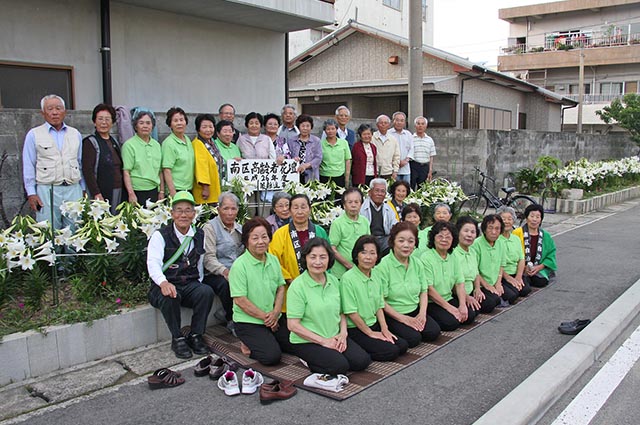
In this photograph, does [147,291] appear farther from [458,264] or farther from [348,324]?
[458,264]

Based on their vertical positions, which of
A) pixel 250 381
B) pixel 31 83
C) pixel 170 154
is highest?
pixel 31 83

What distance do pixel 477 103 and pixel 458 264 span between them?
15.9m

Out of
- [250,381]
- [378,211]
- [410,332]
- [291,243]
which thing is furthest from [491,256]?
[250,381]

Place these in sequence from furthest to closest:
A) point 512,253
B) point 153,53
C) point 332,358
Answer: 1. point 153,53
2. point 512,253
3. point 332,358

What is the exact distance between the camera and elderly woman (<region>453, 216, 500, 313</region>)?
6215 mm

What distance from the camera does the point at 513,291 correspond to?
693cm

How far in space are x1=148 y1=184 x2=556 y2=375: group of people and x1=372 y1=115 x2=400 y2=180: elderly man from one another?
2.80m

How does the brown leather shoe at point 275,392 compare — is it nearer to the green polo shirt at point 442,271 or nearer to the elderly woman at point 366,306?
the elderly woman at point 366,306

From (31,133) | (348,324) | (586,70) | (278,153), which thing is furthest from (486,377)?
(586,70)

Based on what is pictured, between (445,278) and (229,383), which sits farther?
(445,278)

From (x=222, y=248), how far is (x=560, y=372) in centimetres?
329

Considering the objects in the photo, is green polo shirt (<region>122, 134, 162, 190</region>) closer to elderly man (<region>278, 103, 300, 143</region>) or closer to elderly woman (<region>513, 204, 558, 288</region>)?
elderly man (<region>278, 103, 300, 143</region>)

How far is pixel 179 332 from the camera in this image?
5203 millimetres

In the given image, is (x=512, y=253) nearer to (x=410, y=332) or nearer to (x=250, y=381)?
(x=410, y=332)
